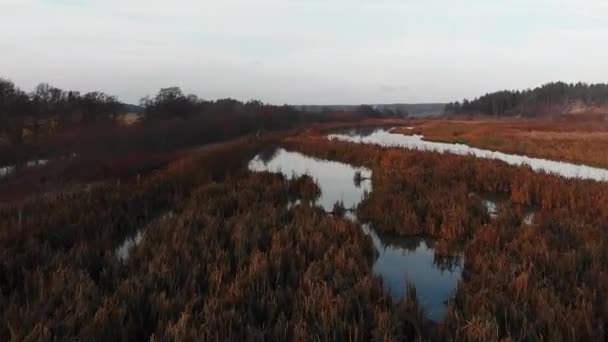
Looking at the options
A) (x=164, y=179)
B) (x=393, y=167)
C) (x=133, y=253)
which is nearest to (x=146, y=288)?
(x=133, y=253)

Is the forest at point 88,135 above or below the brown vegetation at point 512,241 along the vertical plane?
above

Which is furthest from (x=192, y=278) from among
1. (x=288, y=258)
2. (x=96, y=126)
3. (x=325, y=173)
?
(x=96, y=126)

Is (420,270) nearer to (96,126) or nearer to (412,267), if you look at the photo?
(412,267)

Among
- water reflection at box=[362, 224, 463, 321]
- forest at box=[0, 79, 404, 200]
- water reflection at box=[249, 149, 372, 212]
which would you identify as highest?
forest at box=[0, 79, 404, 200]

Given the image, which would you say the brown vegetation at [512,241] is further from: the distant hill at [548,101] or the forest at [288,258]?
the distant hill at [548,101]

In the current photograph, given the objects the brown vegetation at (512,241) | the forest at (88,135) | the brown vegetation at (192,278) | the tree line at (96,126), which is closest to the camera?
the brown vegetation at (192,278)

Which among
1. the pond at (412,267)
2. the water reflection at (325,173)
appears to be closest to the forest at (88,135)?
the water reflection at (325,173)

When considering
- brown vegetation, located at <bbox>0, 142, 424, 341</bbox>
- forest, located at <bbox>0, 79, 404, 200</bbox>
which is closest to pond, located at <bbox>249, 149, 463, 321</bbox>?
brown vegetation, located at <bbox>0, 142, 424, 341</bbox>

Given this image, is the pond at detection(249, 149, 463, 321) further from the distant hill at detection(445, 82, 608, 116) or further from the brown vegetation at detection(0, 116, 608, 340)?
the distant hill at detection(445, 82, 608, 116)

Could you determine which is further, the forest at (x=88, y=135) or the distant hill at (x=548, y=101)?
the distant hill at (x=548, y=101)
